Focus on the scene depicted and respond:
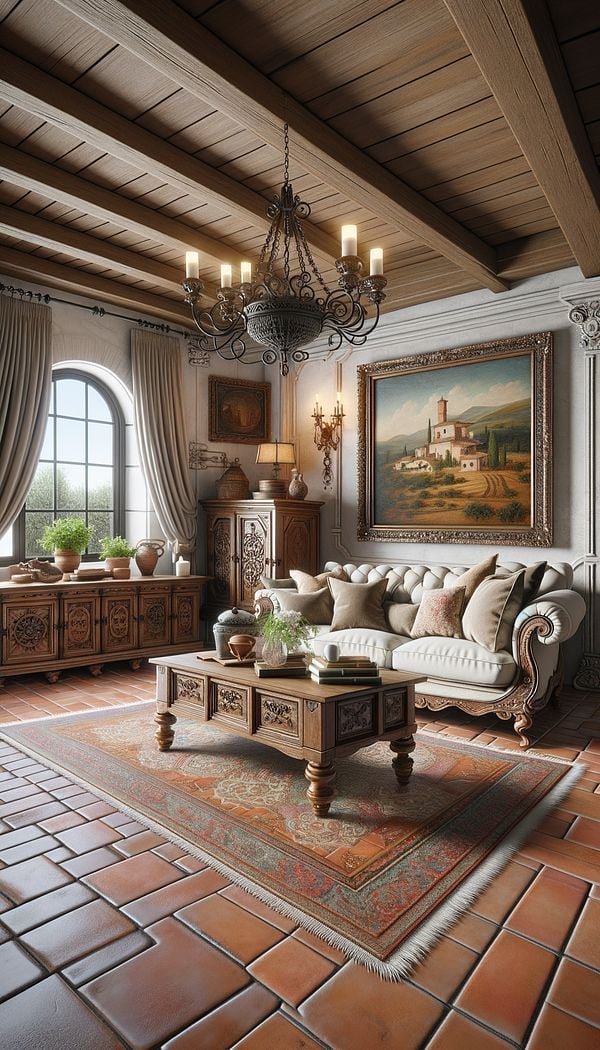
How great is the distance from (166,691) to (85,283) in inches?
147

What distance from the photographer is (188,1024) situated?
5.36 ft

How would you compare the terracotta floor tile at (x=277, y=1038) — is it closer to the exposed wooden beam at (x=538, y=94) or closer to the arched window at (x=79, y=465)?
the exposed wooden beam at (x=538, y=94)

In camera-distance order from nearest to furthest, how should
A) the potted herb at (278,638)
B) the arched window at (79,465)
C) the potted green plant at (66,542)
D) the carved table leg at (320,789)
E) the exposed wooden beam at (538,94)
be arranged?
the exposed wooden beam at (538,94), the carved table leg at (320,789), the potted herb at (278,638), the potted green plant at (66,542), the arched window at (79,465)

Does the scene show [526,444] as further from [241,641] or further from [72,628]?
[72,628]

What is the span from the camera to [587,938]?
2.02m

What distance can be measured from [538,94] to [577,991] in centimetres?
337

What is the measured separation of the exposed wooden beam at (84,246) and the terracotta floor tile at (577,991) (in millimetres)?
5042

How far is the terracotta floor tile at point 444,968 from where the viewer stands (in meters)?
1.78

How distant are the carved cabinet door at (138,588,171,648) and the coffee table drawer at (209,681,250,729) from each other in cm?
271

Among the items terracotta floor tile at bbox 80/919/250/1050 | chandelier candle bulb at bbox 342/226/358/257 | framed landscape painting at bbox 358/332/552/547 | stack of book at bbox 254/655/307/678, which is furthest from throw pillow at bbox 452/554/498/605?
terracotta floor tile at bbox 80/919/250/1050

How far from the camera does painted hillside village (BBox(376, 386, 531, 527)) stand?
543 centimetres

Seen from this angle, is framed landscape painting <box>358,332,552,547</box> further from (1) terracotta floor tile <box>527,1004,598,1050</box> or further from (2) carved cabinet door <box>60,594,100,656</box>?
(1) terracotta floor tile <box>527,1004,598,1050</box>

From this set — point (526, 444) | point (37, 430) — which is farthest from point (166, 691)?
point (526, 444)

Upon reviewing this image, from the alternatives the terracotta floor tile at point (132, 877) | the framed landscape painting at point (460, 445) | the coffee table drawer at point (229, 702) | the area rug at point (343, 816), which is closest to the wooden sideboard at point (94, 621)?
the area rug at point (343, 816)
